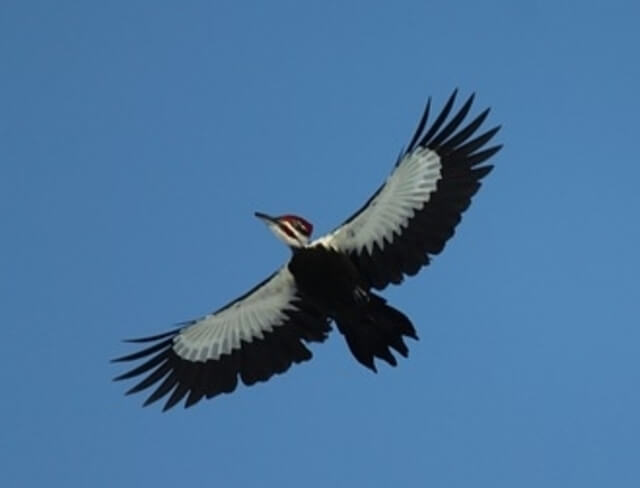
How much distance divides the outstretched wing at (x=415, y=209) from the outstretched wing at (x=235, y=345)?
960mm

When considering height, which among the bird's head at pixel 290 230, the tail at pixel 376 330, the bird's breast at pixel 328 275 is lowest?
the tail at pixel 376 330

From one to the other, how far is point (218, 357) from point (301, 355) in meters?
1.07

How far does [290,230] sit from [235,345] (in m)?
2.06

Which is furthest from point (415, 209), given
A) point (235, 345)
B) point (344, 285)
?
point (235, 345)

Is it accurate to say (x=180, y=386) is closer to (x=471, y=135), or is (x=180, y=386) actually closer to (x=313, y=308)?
→ (x=313, y=308)

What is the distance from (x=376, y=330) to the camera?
1858 centimetres

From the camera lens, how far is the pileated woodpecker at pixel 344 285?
18562 mm

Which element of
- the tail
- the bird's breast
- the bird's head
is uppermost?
the bird's head

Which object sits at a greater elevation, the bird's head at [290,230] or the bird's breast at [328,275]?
the bird's head at [290,230]

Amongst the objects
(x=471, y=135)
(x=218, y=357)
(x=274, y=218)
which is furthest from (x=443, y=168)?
(x=218, y=357)

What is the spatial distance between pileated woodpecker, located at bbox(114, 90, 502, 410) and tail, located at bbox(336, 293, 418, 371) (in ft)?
0.04

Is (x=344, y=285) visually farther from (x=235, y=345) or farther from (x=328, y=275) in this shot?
(x=235, y=345)

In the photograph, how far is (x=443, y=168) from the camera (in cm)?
1916

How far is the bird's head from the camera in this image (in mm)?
18609
